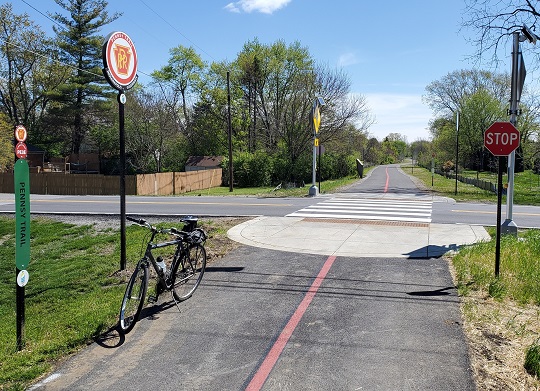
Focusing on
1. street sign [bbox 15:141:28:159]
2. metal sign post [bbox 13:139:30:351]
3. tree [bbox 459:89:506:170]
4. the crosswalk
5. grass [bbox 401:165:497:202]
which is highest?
tree [bbox 459:89:506:170]

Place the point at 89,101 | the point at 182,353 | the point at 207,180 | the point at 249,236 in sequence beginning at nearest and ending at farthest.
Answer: the point at 182,353 < the point at 249,236 < the point at 207,180 < the point at 89,101

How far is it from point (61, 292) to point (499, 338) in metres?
6.74

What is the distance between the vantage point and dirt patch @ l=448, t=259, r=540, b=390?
13.7 ft

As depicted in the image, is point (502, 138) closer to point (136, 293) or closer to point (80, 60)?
point (136, 293)

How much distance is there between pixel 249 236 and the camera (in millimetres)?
11109

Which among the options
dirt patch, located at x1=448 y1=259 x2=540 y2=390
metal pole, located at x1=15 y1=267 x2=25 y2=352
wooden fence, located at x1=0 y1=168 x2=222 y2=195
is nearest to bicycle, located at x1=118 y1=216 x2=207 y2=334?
metal pole, located at x1=15 y1=267 x2=25 y2=352

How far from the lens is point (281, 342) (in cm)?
496

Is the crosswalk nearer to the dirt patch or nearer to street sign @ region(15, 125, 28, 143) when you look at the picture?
the dirt patch

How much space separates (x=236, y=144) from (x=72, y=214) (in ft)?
132

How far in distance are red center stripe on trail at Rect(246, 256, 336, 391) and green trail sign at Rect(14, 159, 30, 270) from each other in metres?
2.95

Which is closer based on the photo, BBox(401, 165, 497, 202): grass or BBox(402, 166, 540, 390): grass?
BBox(402, 166, 540, 390): grass

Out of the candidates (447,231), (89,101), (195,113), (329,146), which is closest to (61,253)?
(447,231)

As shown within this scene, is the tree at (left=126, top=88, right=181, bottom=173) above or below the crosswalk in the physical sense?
above

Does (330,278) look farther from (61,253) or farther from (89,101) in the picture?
(89,101)
